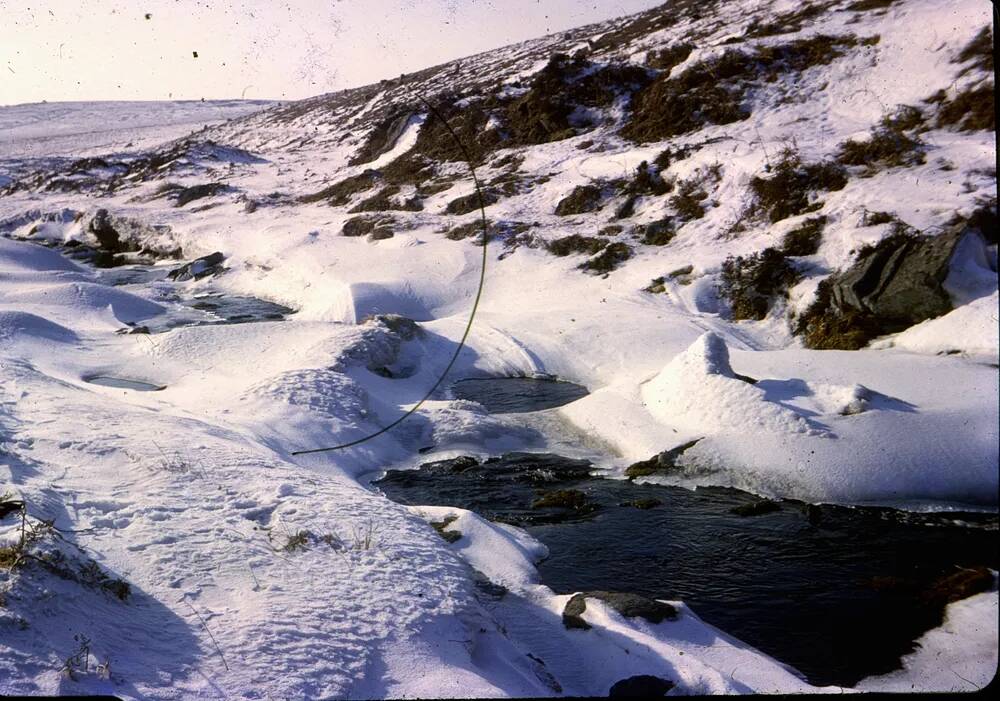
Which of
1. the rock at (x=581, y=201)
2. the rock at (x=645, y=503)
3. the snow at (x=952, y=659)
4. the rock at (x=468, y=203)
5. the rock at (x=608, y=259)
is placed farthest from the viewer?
the rock at (x=468, y=203)

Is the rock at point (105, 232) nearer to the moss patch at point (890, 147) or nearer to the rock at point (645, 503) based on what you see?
the moss patch at point (890, 147)

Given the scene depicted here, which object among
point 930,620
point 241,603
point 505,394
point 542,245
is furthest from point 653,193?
point 241,603

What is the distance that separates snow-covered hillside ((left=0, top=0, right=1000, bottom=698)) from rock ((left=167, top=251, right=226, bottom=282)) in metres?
0.14

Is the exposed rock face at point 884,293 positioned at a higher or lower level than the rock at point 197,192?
lower

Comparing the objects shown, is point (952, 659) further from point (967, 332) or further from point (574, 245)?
point (574, 245)

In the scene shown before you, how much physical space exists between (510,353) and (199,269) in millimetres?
12122

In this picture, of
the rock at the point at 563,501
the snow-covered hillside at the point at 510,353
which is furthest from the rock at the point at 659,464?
the rock at the point at 563,501

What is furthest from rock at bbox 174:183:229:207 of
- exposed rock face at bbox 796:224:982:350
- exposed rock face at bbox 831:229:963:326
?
exposed rock face at bbox 831:229:963:326

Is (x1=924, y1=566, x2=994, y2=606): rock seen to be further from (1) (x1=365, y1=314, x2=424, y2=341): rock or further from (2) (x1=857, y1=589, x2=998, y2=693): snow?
(1) (x1=365, y1=314, x2=424, y2=341): rock

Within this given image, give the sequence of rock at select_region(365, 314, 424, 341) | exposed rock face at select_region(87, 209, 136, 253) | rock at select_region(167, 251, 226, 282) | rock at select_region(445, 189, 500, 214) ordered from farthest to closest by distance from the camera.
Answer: exposed rock face at select_region(87, 209, 136, 253) < rock at select_region(445, 189, 500, 214) < rock at select_region(167, 251, 226, 282) < rock at select_region(365, 314, 424, 341)

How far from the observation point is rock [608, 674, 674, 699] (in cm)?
565

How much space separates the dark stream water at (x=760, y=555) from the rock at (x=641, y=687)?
4.56 feet

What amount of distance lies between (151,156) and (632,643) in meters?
46.5

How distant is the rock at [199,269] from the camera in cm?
2239
